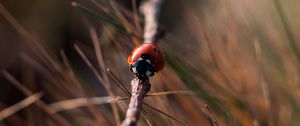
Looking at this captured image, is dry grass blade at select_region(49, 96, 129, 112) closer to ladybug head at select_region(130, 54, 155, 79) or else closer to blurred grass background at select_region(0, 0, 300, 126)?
blurred grass background at select_region(0, 0, 300, 126)

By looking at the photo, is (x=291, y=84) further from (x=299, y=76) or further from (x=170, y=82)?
(x=170, y=82)

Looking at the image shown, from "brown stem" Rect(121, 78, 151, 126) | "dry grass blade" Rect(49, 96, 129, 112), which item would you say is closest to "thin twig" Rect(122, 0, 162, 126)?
"brown stem" Rect(121, 78, 151, 126)

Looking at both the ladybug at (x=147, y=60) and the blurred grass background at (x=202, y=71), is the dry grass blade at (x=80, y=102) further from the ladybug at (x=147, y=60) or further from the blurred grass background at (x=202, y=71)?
the ladybug at (x=147, y=60)

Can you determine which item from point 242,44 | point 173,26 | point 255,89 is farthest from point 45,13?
point 255,89

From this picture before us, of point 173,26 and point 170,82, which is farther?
point 173,26

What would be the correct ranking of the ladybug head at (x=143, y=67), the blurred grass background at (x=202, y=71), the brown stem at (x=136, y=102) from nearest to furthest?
the brown stem at (x=136, y=102) < the ladybug head at (x=143, y=67) < the blurred grass background at (x=202, y=71)

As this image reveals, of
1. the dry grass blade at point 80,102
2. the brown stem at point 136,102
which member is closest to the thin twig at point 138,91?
the brown stem at point 136,102

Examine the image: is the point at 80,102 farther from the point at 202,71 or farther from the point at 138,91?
the point at 138,91

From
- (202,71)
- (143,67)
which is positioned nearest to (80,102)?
(202,71)
